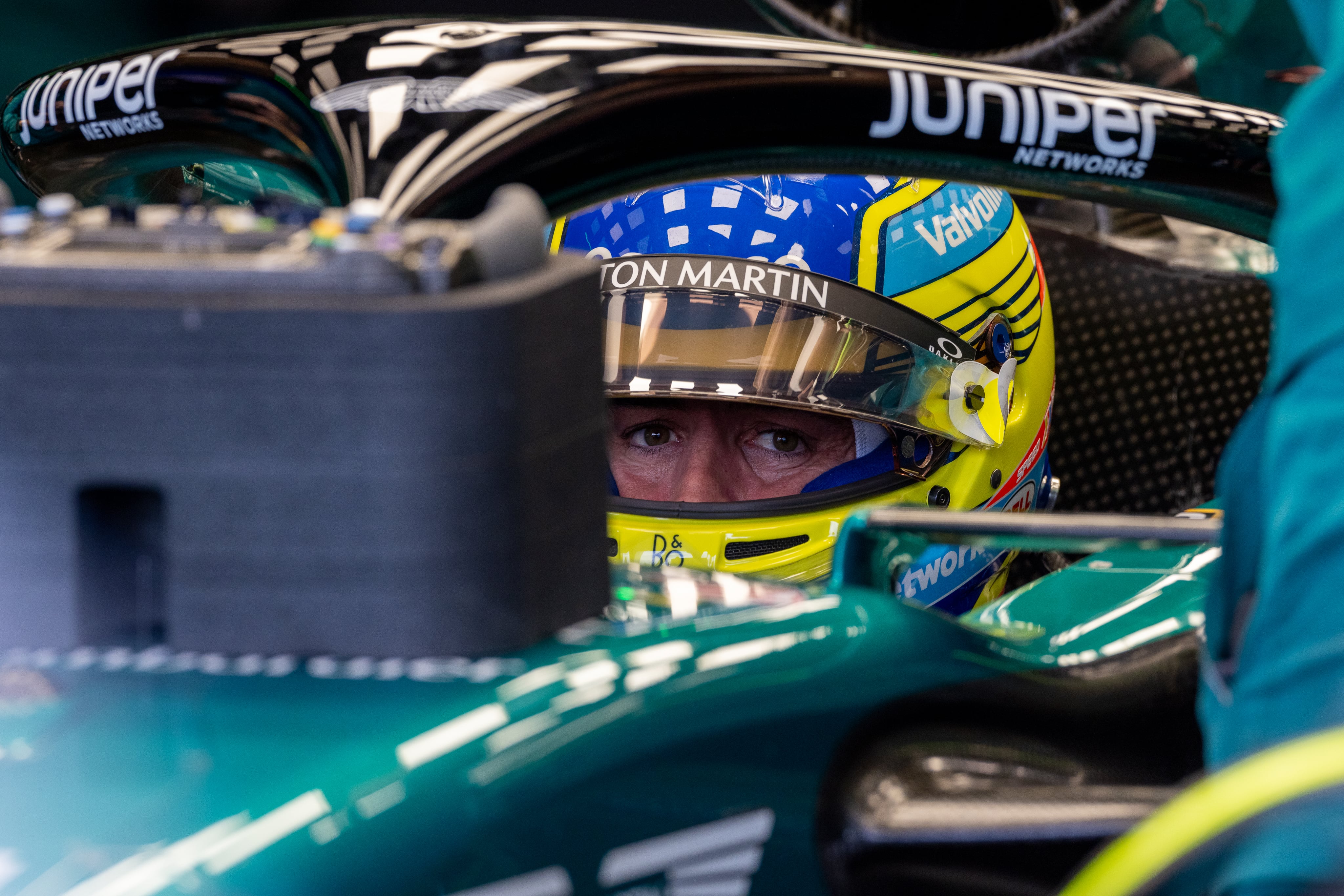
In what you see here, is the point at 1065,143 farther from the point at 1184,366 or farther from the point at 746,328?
the point at 1184,366

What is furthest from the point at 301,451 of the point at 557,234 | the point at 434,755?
the point at 557,234

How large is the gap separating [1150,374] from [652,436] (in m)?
0.98

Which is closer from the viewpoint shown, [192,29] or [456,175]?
[456,175]

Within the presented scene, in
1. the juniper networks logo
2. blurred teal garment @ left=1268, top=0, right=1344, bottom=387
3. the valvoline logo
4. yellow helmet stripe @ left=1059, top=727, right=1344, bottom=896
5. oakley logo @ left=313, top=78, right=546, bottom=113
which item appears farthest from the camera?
the valvoline logo

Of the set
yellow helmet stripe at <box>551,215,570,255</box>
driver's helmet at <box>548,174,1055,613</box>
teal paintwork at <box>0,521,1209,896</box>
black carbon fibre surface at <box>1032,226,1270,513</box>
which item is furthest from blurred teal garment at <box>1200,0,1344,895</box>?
black carbon fibre surface at <box>1032,226,1270,513</box>

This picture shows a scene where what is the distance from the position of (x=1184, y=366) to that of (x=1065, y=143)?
151 centimetres

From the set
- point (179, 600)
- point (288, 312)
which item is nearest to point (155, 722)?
point (179, 600)

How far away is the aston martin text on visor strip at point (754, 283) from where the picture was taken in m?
1.53

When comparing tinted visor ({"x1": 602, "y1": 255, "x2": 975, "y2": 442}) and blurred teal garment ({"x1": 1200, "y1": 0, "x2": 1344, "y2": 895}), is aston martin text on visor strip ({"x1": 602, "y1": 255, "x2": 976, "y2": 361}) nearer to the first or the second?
tinted visor ({"x1": 602, "y1": 255, "x2": 975, "y2": 442})

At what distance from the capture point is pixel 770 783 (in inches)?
20.1

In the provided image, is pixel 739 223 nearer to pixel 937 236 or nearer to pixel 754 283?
pixel 754 283

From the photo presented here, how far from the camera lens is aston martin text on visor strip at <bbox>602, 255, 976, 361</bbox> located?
1527 millimetres

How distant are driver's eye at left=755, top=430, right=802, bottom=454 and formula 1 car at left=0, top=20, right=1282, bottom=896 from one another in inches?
30.6

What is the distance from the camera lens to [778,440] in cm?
165
